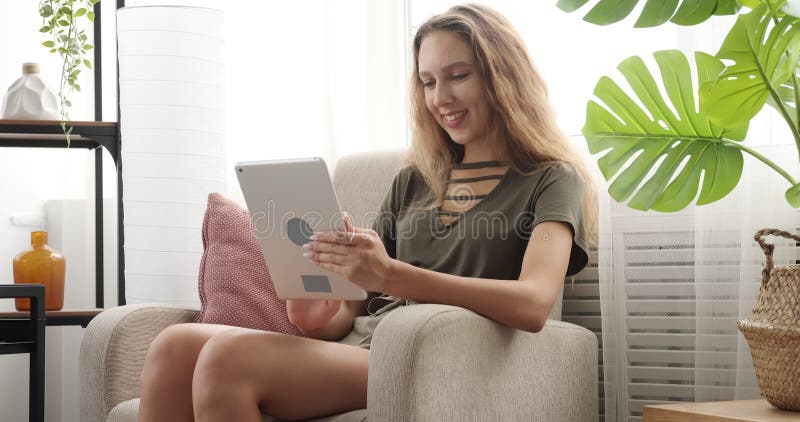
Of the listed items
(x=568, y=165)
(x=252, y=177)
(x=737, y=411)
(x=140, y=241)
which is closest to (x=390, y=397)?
(x=252, y=177)

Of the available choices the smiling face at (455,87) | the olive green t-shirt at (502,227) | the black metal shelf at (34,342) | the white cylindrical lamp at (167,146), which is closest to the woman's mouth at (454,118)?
the smiling face at (455,87)

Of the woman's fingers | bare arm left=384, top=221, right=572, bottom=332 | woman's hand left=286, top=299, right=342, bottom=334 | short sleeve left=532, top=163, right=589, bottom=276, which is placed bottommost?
woman's hand left=286, top=299, right=342, bottom=334

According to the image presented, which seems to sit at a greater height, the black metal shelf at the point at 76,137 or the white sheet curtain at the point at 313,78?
the white sheet curtain at the point at 313,78

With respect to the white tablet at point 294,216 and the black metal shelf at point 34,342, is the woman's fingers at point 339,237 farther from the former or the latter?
the black metal shelf at point 34,342

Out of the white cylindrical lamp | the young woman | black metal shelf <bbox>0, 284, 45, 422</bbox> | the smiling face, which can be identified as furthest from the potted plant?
black metal shelf <bbox>0, 284, 45, 422</bbox>

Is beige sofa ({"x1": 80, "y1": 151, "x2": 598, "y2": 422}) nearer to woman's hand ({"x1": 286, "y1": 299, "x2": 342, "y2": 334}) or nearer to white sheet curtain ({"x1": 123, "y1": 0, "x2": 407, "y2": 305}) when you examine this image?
woman's hand ({"x1": 286, "y1": 299, "x2": 342, "y2": 334})

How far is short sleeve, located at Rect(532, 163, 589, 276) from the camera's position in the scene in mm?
1565

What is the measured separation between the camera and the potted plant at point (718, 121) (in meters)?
1.33

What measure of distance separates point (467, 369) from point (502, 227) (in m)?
0.35

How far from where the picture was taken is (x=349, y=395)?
145cm

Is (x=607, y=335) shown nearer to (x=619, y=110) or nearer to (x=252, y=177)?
(x=619, y=110)

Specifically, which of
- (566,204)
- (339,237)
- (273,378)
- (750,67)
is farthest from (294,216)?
(750,67)

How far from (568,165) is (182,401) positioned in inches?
30.9

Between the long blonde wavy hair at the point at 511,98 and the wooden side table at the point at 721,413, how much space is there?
17.3 inches
